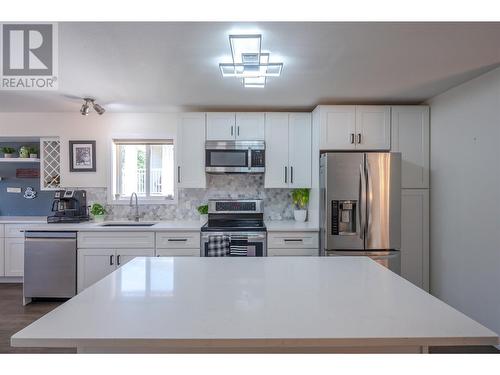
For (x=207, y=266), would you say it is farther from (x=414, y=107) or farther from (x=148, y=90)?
(x=414, y=107)

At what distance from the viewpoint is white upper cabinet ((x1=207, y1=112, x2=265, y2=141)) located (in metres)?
3.76

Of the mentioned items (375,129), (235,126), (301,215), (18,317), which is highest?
(235,126)

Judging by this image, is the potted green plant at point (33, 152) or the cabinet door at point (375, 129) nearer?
the cabinet door at point (375, 129)

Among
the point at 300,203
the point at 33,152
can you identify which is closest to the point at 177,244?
the point at 300,203

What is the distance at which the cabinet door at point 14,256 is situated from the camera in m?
3.99

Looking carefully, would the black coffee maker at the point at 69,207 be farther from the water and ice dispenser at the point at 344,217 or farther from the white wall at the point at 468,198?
the white wall at the point at 468,198

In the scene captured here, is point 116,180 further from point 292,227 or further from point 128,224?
point 292,227

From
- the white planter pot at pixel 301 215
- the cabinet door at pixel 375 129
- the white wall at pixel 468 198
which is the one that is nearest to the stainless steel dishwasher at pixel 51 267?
the white planter pot at pixel 301 215

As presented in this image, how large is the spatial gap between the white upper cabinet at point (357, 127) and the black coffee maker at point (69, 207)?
307 cm

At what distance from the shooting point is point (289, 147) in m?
3.80

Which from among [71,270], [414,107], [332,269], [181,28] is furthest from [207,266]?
[414,107]

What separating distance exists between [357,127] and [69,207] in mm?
3579

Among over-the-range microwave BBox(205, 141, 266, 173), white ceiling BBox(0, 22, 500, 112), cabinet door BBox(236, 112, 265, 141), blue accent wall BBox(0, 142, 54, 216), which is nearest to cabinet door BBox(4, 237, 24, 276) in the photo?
blue accent wall BBox(0, 142, 54, 216)

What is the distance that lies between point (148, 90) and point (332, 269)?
2.42 m
